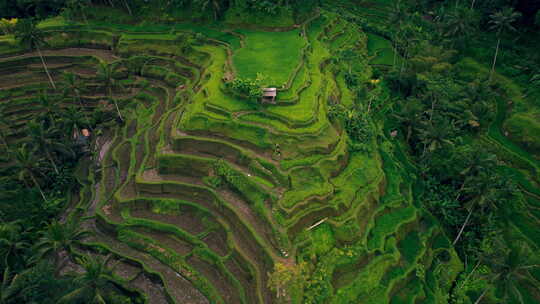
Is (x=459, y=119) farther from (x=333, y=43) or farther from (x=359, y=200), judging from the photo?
(x=333, y=43)

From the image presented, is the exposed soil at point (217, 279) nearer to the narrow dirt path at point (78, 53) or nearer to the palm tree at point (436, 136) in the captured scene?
the palm tree at point (436, 136)

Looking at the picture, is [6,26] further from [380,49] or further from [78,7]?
[380,49]

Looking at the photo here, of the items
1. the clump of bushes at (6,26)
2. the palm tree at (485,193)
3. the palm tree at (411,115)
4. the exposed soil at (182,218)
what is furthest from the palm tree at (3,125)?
the palm tree at (485,193)

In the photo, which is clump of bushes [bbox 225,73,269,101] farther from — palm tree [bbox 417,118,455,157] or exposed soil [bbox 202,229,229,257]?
palm tree [bbox 417,118,455,157]

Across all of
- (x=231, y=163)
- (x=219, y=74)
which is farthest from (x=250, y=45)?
(x=231, y=163)

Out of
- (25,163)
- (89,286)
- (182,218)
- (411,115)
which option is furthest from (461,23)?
(25,163)
